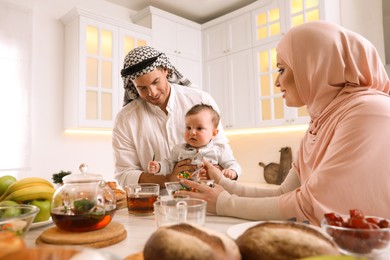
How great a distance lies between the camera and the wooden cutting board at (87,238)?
789 mm

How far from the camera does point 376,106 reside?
1.10 m

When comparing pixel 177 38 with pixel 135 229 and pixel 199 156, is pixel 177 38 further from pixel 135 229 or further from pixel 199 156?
pixel 135 229

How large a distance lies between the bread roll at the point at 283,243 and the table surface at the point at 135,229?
0.31 meters

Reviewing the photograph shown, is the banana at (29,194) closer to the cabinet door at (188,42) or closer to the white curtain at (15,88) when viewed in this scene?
the white curtain at (15,88)

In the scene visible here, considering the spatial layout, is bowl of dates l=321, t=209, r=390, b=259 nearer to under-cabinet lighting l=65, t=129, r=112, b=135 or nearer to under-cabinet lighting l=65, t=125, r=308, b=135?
under-cabinet lighting l=65, t=125, r=308, b=135

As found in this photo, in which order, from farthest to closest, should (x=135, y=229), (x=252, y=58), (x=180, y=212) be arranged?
1. (x=252, y=58)
2. (x=135, y=229)
3. (x=180, y=212)

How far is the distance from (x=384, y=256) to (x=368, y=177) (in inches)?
18.1

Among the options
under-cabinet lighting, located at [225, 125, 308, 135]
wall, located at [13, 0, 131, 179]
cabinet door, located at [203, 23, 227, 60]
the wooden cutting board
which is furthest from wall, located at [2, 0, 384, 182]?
the wooden cutting board

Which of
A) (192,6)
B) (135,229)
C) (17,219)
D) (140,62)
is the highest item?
(192,6)

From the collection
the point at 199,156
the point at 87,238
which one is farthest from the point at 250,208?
the point at 199,156

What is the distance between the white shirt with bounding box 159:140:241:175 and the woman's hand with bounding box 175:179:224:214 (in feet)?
2.11

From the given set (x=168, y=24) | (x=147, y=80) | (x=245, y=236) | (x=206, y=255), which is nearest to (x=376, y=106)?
(x=245, y=236)

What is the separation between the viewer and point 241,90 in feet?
13.6

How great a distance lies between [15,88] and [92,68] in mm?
826
